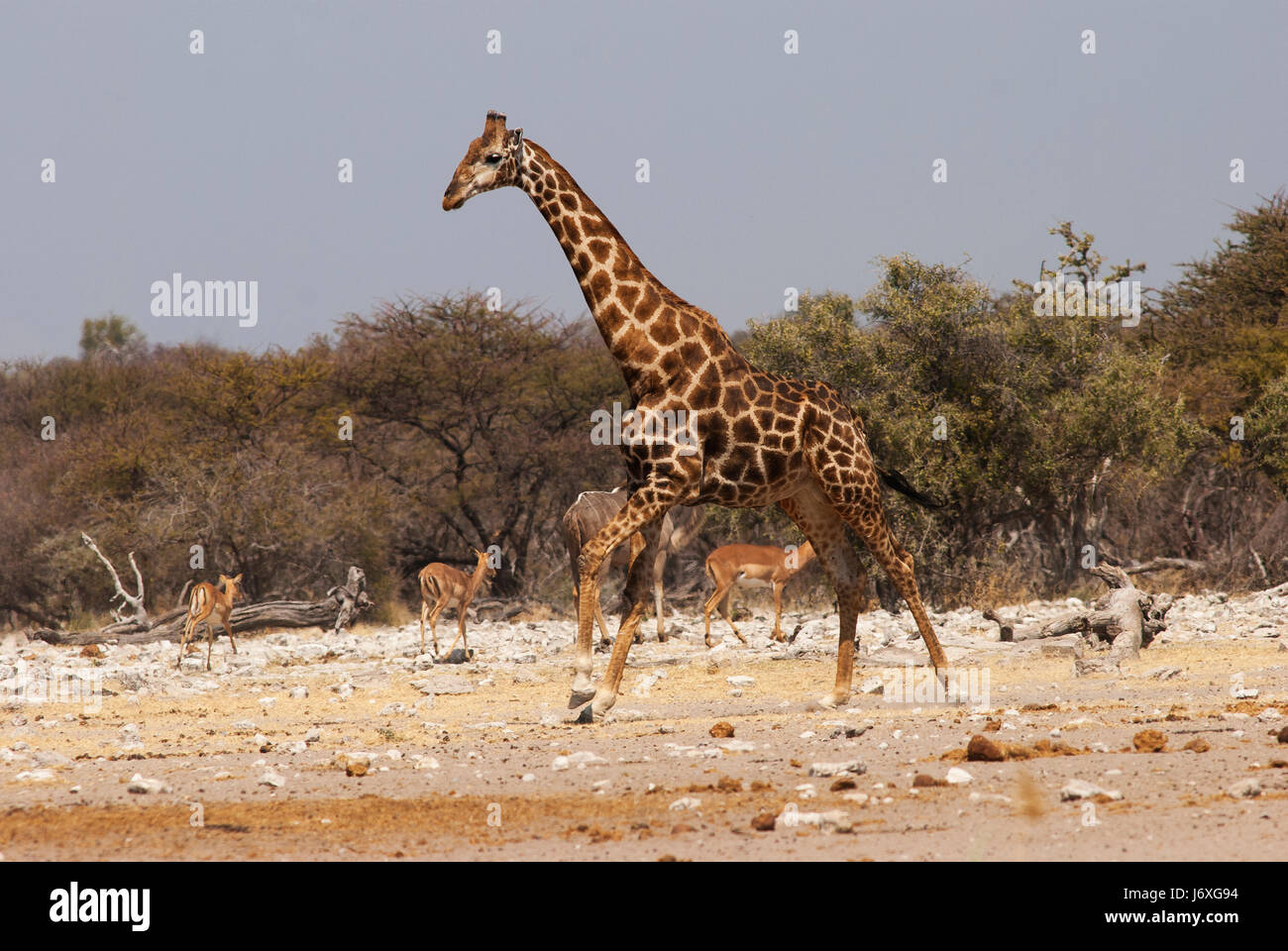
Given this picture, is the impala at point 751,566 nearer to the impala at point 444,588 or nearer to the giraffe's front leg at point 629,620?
the impala at point 444,588

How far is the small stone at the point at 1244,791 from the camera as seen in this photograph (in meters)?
5.44

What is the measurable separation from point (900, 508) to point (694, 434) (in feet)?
38.5

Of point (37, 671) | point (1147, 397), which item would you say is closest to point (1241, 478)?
point (1147, 397)

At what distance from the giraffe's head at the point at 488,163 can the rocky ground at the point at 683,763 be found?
3567 millimetres

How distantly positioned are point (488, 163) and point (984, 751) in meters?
5.00

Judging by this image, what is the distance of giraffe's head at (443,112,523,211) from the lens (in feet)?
28.8

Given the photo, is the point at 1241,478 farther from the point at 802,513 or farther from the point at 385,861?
the point at 385,861

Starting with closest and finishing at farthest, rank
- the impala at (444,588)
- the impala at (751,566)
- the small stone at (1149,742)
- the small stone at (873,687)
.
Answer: the small stone at (1149,742), the small stone at (873,687), the impala at (444,588), the impala at (751,566)

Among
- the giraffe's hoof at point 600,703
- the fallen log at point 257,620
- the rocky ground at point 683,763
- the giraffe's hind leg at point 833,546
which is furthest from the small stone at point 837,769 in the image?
the fallen log at point 257,620

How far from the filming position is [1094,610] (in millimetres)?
12469

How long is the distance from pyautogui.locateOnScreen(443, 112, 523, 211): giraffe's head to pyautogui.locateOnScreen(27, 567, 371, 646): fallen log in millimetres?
11031

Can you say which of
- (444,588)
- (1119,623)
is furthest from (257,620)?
(1119,623)

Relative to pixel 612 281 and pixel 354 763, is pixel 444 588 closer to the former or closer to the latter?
pixel 612 281

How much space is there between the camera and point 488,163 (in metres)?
8.93
